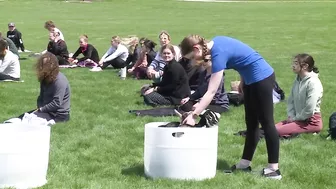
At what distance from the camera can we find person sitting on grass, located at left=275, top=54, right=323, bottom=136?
7953 mm

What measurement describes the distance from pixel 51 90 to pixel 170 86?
257 cm

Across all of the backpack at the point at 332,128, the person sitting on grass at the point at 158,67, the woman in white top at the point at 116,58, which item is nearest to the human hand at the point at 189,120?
the backpack at the point at 332,128

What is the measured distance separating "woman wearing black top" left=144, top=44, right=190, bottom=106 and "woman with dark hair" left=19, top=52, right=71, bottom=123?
2.07m

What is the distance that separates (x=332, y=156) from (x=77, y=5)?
51.6 m

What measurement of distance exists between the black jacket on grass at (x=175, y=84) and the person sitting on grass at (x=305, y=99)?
8.26 ft

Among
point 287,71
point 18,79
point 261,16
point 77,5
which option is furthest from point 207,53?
point 77,5

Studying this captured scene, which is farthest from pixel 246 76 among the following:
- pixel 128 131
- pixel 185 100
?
pixel 185 100

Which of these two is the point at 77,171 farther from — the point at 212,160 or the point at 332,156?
the point at 332,156

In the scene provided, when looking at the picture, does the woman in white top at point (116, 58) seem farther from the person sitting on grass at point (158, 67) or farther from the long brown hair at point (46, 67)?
the long brown hair at point (46, 67)

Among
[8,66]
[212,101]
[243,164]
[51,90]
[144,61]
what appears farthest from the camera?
[144,61]

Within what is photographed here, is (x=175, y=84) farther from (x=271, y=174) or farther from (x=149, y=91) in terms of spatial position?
(x=271, y=174)

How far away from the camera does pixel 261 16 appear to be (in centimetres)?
4259

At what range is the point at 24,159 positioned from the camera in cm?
558

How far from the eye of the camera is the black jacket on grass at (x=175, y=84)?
10453 mm
